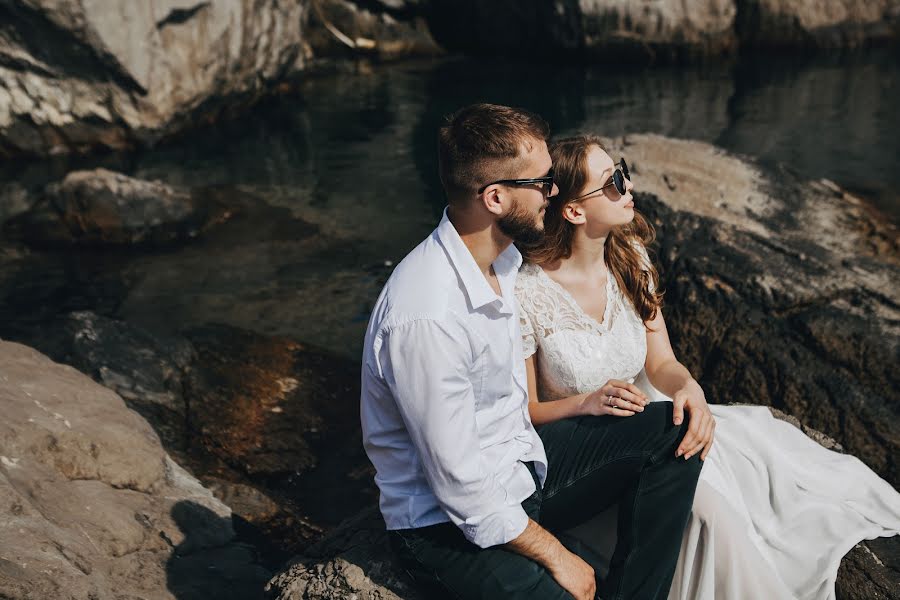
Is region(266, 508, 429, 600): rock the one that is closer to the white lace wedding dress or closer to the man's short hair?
the white lace wedding dress

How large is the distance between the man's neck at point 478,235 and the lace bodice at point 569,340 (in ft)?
1.95

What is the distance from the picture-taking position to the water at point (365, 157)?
27.4ft

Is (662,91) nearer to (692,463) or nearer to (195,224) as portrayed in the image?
(195,224)

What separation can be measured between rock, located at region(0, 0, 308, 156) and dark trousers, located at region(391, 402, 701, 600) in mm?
11862

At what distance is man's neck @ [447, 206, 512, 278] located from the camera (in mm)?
3057

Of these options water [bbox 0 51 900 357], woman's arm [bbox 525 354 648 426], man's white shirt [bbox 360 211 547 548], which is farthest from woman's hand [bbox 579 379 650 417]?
water [bbox 0 51 900 357]

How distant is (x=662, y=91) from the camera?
15.9m

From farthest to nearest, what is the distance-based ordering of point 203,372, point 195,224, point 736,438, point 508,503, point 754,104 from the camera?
point 754,104
point 195,224
point 203,372
point 736,438
point 508,503

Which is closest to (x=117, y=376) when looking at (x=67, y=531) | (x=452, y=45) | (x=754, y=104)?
(x=67, y=531)

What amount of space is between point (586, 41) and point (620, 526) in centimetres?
1624

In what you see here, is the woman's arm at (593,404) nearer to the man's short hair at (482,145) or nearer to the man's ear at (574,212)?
the man's ear at (574,212)

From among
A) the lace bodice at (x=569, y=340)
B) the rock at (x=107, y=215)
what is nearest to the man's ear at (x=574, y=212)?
the lace bodice at (x=569, y=340)

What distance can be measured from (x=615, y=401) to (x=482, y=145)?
109cm

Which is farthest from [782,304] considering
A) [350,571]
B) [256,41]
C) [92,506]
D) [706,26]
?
[706,26]
